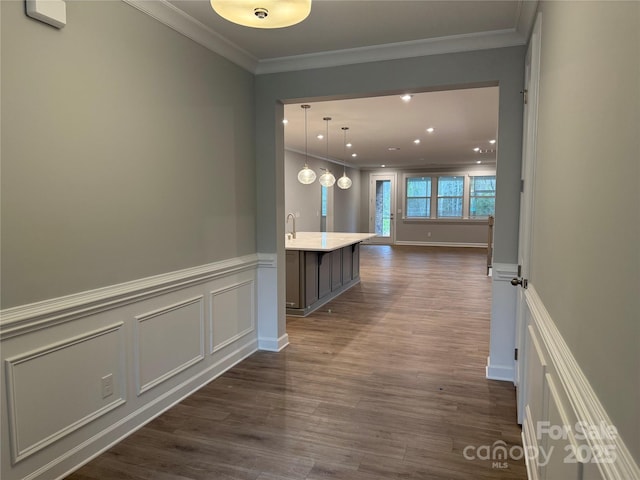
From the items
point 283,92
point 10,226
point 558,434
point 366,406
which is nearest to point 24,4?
point 10,226

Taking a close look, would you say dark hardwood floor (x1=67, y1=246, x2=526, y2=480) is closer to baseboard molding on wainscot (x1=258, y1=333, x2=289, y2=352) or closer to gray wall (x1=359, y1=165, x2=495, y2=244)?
baseboard molding on wainscot (x1=258, y1=333, x2=289, y2=352)

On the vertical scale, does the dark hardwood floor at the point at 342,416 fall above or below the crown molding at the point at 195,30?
below

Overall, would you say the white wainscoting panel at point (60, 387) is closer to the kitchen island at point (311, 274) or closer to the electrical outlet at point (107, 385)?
the electrical outlet at point (107, 385)

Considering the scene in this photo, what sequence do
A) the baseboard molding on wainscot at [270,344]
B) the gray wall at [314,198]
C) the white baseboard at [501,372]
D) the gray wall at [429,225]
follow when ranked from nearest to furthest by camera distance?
the white baseboard at [501,372], the baseboard molding on wainscot at [270,344], the gray wall at [314,198], the gray wall at [429,225]

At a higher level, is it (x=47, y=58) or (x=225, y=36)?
(x=225, y=36)

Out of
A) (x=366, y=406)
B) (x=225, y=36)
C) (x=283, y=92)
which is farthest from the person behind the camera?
(x=283, y=92)

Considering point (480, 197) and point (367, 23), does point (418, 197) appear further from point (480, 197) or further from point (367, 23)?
point (367, 23)

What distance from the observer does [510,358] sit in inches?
126

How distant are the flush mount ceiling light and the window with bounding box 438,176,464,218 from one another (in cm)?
1184

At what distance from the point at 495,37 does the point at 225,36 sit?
1.89 m

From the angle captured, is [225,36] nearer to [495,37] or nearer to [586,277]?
[495,37]

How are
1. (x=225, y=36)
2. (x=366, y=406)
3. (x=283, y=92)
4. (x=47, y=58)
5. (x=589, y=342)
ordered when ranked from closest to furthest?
(x=589, y=342), (x=47, y=58), (x=366, y=406), (x=225, y=36), (x=283, y=92)

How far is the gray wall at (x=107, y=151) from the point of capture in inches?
71.4

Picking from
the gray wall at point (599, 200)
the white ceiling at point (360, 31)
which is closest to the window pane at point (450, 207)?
the white ceiling at point (360, 31)
